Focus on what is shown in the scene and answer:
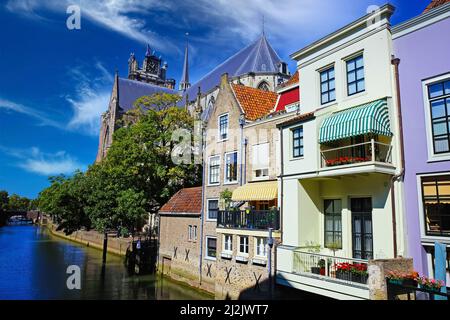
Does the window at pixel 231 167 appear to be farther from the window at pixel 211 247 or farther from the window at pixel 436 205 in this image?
the window at pixel 436 205

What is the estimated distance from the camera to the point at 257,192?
17781 mm

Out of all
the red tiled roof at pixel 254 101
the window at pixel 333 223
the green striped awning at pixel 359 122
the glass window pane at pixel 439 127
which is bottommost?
the window at pixel 333 223

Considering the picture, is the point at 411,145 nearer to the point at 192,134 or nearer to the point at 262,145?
the point at 262,145

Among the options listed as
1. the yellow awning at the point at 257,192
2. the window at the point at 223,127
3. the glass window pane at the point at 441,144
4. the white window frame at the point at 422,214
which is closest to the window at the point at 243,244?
the yellow awning at the point at 257,192

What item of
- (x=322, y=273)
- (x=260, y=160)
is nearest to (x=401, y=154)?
(x=322, y=273)

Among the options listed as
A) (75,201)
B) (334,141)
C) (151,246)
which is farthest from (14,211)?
(334,141)

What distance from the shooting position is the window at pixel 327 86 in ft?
48.8

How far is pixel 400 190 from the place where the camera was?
11.9 metres

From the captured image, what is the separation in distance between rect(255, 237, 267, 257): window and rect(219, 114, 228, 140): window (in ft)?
25.9

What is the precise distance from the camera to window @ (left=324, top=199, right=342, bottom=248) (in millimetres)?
14156

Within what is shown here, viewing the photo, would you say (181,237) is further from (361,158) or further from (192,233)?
(361,158)

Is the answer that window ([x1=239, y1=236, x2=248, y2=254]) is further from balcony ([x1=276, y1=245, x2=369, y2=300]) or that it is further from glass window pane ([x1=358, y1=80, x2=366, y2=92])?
glass window pane ([x1=358, y1=80, x2=366, y2=92])

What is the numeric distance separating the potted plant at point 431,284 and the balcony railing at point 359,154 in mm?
3990
